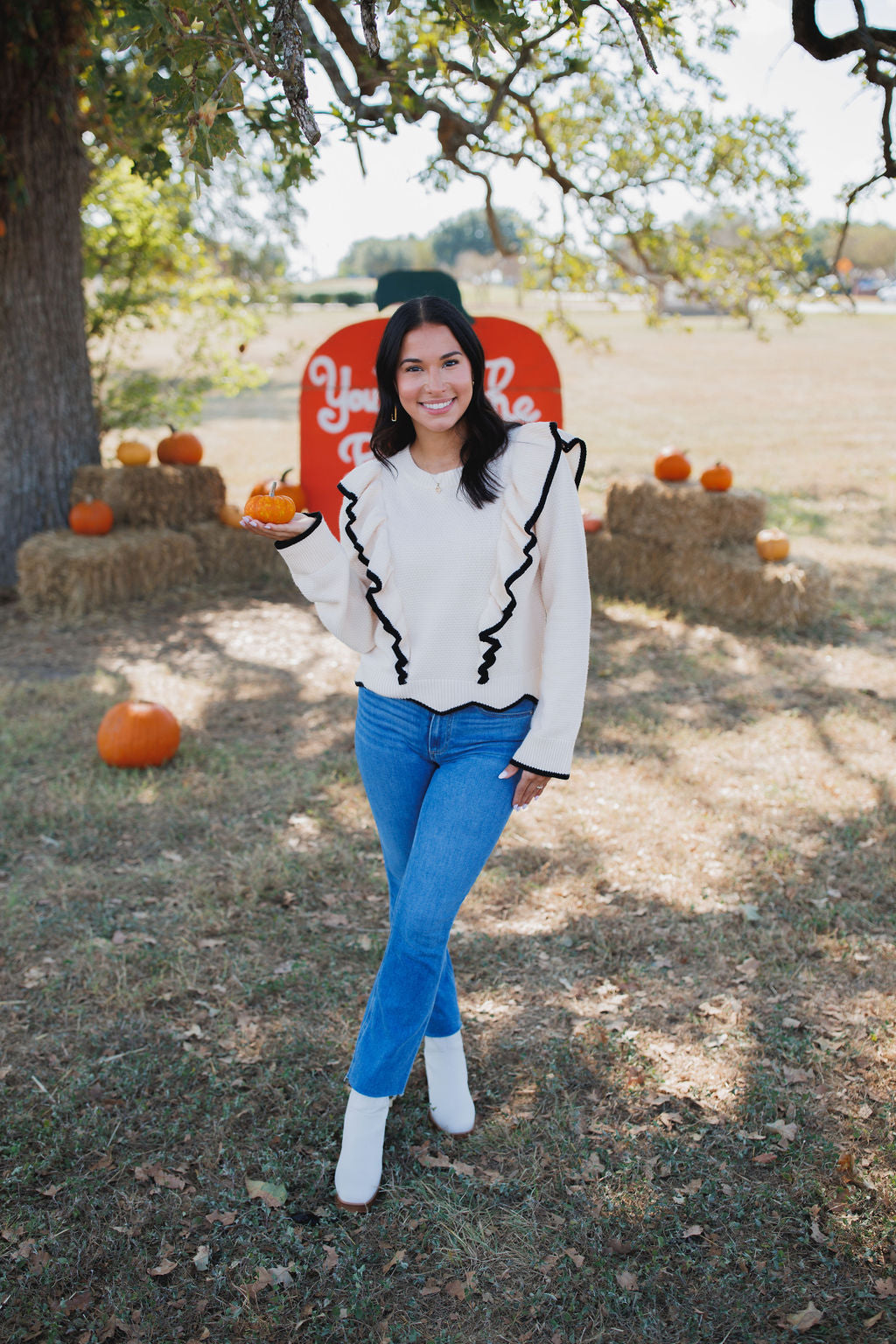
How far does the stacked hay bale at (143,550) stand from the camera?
767 cm

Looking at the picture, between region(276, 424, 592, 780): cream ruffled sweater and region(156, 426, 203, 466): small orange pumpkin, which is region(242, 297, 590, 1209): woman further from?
region(156, 426, 203, 466): small orange pumpkin

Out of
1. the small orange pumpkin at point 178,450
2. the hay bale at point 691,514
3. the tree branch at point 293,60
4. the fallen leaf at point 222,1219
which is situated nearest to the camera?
the tree branch at point 293,60

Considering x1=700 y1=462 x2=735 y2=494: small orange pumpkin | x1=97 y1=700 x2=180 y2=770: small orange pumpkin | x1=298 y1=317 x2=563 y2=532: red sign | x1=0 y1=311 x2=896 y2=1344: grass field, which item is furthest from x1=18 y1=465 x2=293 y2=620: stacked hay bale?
x1=700 y1=462 x2=735 y2=494: small orange pumpkin

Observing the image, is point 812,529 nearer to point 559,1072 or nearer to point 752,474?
point 752,474

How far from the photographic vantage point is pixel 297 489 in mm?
7684

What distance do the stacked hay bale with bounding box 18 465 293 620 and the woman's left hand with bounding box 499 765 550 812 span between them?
608 centimetres

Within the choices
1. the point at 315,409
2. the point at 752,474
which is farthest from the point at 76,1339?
the point at 752,474

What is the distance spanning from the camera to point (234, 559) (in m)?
8.62

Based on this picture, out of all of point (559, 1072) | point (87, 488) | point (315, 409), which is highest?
point (315, 409)

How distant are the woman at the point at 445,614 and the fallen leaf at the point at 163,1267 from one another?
0.69 metres

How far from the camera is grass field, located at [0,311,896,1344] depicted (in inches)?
97.3

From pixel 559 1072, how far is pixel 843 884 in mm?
1672

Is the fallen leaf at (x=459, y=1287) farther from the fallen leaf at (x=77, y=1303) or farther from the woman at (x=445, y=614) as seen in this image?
the fallen leaf at (x=77, y=1303)

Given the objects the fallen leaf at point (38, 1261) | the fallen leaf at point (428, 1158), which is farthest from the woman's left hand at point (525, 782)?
the fallen leaf at point (38, 1261)
